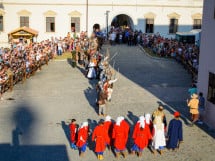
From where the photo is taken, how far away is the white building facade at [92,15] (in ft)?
132

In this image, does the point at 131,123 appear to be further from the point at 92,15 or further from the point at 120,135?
the point at 92,15

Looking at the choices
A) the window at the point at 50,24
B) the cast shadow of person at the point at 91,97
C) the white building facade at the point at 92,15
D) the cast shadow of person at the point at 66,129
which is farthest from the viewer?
the window at the point at 50,24

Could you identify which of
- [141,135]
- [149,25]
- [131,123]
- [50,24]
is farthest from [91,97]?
[149,25]

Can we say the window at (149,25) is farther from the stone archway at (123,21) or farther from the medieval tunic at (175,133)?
the medieval tunic at (175,133)

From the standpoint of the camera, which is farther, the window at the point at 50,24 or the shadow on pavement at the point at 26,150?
the window at the point at 50,24

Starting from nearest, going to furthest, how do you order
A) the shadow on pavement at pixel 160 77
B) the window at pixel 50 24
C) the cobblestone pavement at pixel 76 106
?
the cobblestone pavement at pixel 76 106
the shadow on pavement at pixel 160 77
the window at pixel 50 24

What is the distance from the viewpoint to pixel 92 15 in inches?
1617

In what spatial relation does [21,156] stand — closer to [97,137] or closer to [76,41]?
[97,137]

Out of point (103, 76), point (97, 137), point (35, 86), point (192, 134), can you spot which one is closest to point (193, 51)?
point (103, 76)

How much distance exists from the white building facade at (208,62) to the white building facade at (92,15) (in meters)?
25.3

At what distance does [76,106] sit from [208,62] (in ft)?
20.9

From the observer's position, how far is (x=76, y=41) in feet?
109

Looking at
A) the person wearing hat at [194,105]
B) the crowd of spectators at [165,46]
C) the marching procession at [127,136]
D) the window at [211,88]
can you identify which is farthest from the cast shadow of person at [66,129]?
the crowd of spectators at [165,46]

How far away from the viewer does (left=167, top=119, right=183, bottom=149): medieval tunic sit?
13227 mm
